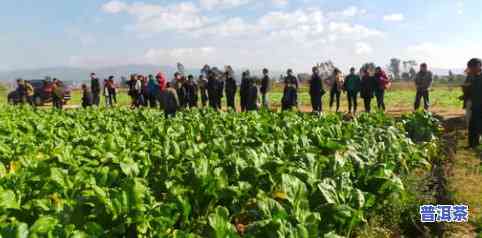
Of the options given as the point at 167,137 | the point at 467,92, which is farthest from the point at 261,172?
the point at 467,92

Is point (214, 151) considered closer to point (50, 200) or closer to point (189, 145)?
point (189, 145)

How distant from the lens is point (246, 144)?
28.0 feet

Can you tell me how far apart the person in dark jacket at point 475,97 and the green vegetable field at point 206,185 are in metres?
2.23

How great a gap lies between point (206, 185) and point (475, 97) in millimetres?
7253

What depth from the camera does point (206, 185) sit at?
5895 mm

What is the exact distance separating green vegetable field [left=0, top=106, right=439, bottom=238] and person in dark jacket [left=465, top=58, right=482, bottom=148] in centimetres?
223

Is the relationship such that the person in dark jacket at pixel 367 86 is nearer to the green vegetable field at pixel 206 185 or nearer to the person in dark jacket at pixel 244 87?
the person in dark jacket at pixel 244 87

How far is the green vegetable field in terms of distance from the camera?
4746 millimetres

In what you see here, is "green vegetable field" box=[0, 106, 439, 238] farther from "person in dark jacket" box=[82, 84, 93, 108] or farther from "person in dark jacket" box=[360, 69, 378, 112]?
"person in dark jacket" box=[82, 84, 93, 108]

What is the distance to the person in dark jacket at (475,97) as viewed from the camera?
434 inches

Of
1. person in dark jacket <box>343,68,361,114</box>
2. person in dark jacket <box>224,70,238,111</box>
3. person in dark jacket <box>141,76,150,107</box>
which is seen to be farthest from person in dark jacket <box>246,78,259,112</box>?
person in dark jacket <box>141,76,150,107</box>

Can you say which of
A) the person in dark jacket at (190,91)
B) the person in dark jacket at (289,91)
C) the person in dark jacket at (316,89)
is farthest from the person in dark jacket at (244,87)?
the person in dark jacket at (190,91)

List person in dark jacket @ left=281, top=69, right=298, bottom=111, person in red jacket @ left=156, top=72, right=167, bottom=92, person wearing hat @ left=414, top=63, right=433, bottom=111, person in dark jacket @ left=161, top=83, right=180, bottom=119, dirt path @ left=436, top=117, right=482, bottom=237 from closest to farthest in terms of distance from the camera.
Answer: dirt path @ left=436, top=117, right=482, bottom=237 < person in dark jacket @ left=161, top=83, right=180, bottom=119 < person in red jacket @ left=156, top=72, right=167, bottom=92 < person wearing hat @ left=414, top=63, right=433, bottom=111 < person in dark jacket @ left=281, top=69, right=298, bottom=111

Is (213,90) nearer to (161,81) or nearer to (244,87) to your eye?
(244,87)
